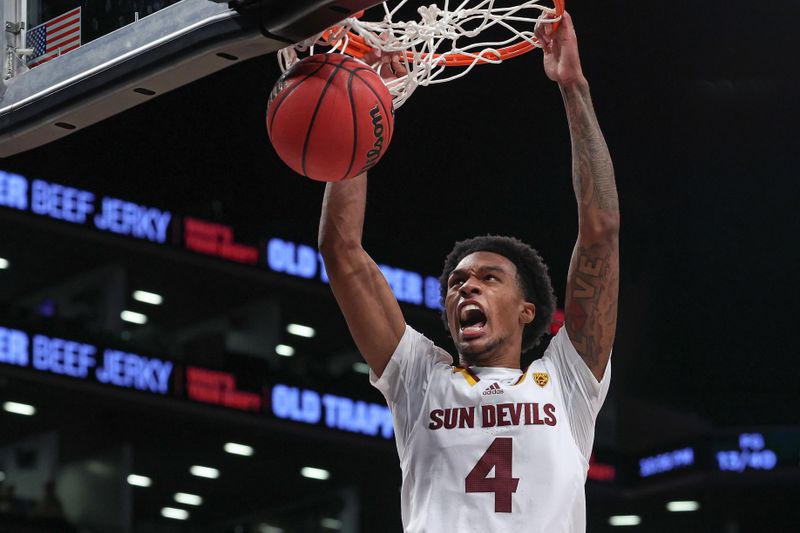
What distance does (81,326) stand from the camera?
41.2ft

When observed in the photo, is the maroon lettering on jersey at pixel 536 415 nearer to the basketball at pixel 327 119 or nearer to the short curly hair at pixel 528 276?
the short curly hair at pixel 528 276

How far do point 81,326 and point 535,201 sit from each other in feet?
15.1

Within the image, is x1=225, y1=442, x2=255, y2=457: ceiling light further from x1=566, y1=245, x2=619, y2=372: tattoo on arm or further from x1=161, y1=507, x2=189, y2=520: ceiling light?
x1=566, y1=245, x2=619, y2=372: tattoo on arm

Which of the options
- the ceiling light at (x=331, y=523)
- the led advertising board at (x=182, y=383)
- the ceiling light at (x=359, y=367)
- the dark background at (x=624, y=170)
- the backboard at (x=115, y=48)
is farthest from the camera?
the ceiling light at (x=331, y=523)

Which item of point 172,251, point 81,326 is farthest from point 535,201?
point 81,326

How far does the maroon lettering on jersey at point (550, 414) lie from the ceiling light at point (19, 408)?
9916 millimetres

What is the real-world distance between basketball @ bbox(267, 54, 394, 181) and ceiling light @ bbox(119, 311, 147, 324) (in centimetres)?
967

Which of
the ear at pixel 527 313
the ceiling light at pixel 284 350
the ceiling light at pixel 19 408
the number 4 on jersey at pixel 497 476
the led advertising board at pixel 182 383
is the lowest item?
the number 4 on jersey at pixel 497 476

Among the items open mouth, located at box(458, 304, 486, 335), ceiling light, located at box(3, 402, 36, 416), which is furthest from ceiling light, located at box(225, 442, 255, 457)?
open mouth, located at box(458, 304, 486, 335)

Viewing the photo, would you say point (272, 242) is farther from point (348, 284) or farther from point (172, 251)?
point (348, 284)

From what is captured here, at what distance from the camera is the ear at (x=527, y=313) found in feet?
13.3

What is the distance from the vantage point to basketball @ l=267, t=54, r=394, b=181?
3609 mm

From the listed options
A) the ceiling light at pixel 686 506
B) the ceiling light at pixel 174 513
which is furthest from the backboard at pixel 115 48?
the ceiling light at pixel 686 506

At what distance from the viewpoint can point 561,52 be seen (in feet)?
12.9
